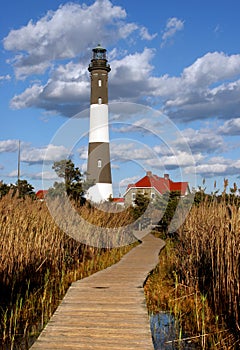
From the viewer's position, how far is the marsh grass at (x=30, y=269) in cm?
452

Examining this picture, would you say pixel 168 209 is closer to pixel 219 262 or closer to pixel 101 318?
pixel 219 262

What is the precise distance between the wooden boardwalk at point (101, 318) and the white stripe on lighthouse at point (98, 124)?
770 inches

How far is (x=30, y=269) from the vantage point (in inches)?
225

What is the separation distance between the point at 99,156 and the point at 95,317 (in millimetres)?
21363

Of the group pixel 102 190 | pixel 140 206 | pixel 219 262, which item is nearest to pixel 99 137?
pixel 102 190

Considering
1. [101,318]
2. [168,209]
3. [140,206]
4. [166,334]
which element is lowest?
[166,334]

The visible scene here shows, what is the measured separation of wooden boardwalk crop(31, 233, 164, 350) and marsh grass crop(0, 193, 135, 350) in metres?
0.37

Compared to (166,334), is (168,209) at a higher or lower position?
higher

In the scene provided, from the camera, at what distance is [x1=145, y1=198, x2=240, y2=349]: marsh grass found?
4199mm

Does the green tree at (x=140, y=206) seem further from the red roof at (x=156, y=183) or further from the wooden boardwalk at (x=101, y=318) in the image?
the wooden boardwalk at (x=101, y=318)

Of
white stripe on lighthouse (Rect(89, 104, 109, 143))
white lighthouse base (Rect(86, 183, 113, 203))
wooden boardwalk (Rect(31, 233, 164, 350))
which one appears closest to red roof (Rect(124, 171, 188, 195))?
white lighthouse base (Rect(86, 183, 113, 203))

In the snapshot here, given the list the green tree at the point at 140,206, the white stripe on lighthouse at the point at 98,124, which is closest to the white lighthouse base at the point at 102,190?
the white stripe on lighthouse at the point at 98,124

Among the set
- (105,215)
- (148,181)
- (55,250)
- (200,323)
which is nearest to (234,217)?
(200,323)

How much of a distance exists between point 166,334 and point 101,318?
0.78m
